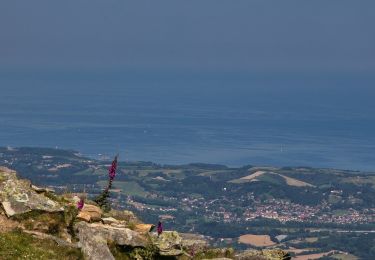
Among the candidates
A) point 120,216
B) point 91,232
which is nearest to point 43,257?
point 91,232

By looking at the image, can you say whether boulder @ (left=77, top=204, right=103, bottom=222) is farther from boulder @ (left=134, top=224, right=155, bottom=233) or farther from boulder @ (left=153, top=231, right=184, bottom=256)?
boulder @ (left=153, top=231, right=184, bottom=256)

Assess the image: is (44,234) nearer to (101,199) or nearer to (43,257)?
(43,257)

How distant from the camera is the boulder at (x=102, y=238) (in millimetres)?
20078

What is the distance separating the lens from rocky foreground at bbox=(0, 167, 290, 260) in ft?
64.1

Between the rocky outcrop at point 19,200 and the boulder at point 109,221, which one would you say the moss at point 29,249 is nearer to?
the rocky outcrop at point 19,200

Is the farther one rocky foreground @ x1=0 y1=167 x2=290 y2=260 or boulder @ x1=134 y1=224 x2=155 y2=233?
boulder @ x1=134 y1=224 x2=155 y2=233

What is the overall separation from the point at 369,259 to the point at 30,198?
608 feet

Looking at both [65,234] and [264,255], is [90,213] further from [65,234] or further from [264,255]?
[264,255]

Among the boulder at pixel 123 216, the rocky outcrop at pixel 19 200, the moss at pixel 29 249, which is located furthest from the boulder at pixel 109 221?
the moss at pixel 29 249

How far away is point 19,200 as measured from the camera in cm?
2114

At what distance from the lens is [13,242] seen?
19.0m

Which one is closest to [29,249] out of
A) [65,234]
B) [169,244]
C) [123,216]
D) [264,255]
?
[65,234]

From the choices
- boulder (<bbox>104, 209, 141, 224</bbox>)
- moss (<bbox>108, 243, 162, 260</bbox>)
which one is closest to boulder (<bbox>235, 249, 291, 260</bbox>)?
boulder (<bbox>104, 209, 141, 224</bbox>)

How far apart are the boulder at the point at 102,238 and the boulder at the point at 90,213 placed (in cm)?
58
